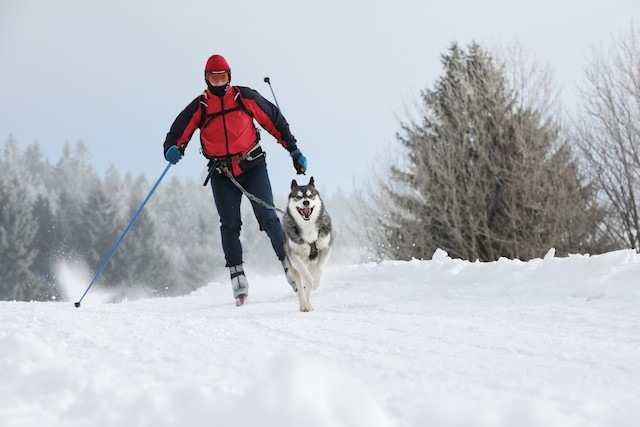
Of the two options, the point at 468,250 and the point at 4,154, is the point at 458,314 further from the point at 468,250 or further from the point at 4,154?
the point at 4,154

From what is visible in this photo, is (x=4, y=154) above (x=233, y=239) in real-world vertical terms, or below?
above

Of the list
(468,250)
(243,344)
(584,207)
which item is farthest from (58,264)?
(243,344)

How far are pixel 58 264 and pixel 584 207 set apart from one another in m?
44.2

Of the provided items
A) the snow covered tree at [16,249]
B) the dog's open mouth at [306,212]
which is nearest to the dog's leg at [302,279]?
the dog's open mouth at [306,212]

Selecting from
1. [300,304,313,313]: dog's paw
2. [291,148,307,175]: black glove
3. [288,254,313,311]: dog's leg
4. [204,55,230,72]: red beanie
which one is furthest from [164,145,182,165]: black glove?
[300,304,313,313]: dog's paw

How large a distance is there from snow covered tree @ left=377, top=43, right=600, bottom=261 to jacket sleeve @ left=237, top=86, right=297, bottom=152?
37.5 ft

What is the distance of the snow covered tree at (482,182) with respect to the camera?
16.4m

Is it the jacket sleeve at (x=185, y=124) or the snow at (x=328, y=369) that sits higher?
the jacket sleeve at (x=185, y=124)

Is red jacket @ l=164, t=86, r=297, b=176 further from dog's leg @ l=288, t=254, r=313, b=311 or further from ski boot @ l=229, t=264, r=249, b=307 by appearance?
dog's leg @ l=288, t=254, r=313, b=311

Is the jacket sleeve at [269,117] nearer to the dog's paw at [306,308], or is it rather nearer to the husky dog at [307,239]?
the husky dog at [307,239]

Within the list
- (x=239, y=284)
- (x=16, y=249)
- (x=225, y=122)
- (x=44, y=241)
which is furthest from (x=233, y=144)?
(x=44, y=241)

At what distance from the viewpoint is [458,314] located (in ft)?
13.5

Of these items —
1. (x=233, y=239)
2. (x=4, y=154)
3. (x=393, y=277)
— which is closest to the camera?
(x=233, y=239)

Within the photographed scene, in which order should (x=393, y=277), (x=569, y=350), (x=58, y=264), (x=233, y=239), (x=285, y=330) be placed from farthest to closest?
(x=58, y=264) → (x=393, y=277) → (x=233, y=239) → (x=285, y=330) → (x=569, y=350)
